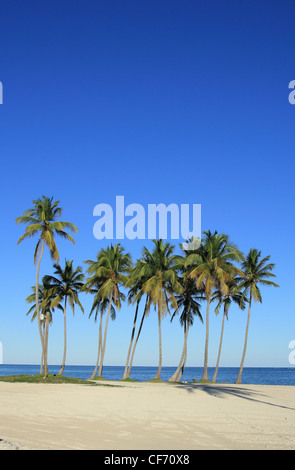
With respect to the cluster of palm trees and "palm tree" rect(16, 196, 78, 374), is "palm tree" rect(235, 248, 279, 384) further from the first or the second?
"palm tree" rect(16, 196, 78, 374)

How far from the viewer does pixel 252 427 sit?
11.9m

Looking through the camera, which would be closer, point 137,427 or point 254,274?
point 137,427

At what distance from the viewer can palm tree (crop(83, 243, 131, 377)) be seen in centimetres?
4200

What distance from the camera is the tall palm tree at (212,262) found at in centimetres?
3859

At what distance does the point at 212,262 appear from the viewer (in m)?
39.1

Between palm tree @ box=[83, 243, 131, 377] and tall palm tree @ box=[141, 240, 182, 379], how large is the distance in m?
2.28

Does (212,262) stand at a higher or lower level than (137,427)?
higher

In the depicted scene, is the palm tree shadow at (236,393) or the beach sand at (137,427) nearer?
the beach sand at (137,427)

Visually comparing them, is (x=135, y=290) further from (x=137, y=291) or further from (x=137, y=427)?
(x=137, y=427)

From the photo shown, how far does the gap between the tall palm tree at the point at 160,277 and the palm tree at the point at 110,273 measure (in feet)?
7.49

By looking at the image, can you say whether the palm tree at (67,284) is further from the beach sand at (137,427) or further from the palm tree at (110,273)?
the beach sand at (137,427)

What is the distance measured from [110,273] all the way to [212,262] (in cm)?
1013

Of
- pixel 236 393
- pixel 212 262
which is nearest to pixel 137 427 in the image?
pixel 236 393

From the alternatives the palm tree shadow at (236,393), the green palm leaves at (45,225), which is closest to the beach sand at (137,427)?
the palm tree shadow at (236,393)
